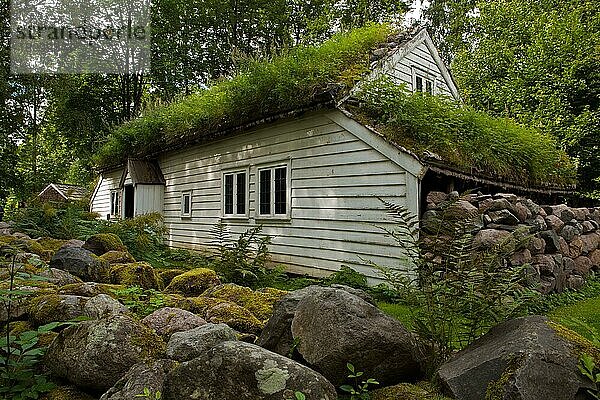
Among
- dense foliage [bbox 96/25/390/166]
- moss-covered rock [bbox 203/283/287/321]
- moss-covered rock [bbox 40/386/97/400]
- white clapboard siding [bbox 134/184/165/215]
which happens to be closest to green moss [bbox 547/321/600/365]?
moss-covered rock [bbox 203/283/287/321]

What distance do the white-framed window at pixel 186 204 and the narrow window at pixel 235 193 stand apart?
2.33 metres

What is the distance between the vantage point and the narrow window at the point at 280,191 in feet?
34.7

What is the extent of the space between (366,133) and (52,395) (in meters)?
6.50

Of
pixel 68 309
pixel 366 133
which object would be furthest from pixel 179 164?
pixel 68 309

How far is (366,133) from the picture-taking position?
8242mm

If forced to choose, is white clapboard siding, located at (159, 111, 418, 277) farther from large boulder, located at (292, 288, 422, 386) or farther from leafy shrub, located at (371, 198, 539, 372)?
large boulder, located at (292, 288, 422, 386)

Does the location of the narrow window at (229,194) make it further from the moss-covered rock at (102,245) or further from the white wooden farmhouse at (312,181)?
the moss-covered rock at (102,245)

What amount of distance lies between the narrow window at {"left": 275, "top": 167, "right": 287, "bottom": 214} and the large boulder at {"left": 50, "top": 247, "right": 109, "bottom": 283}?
5458 millimetres

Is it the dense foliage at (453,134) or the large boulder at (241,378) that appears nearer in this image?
the large boulder at (241,378)

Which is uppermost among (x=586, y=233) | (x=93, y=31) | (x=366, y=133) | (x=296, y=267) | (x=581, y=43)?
(x=93, y=31)

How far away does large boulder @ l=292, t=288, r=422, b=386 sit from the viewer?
2.70 m

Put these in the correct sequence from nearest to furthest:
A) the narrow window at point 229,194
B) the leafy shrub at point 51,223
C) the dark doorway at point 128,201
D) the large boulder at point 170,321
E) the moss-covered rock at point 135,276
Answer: the large boulder at point 170,321, the moss-covered rock at point 135,276, the leafy shrub at point 51,223, the narrow window at point 229,194, the dark doorway at point 128,201

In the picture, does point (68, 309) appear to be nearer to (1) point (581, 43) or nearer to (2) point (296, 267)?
(2) point (296, 267)

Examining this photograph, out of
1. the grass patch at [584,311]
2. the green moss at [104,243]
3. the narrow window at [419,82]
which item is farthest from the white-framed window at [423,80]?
the green moss at [104,243]
